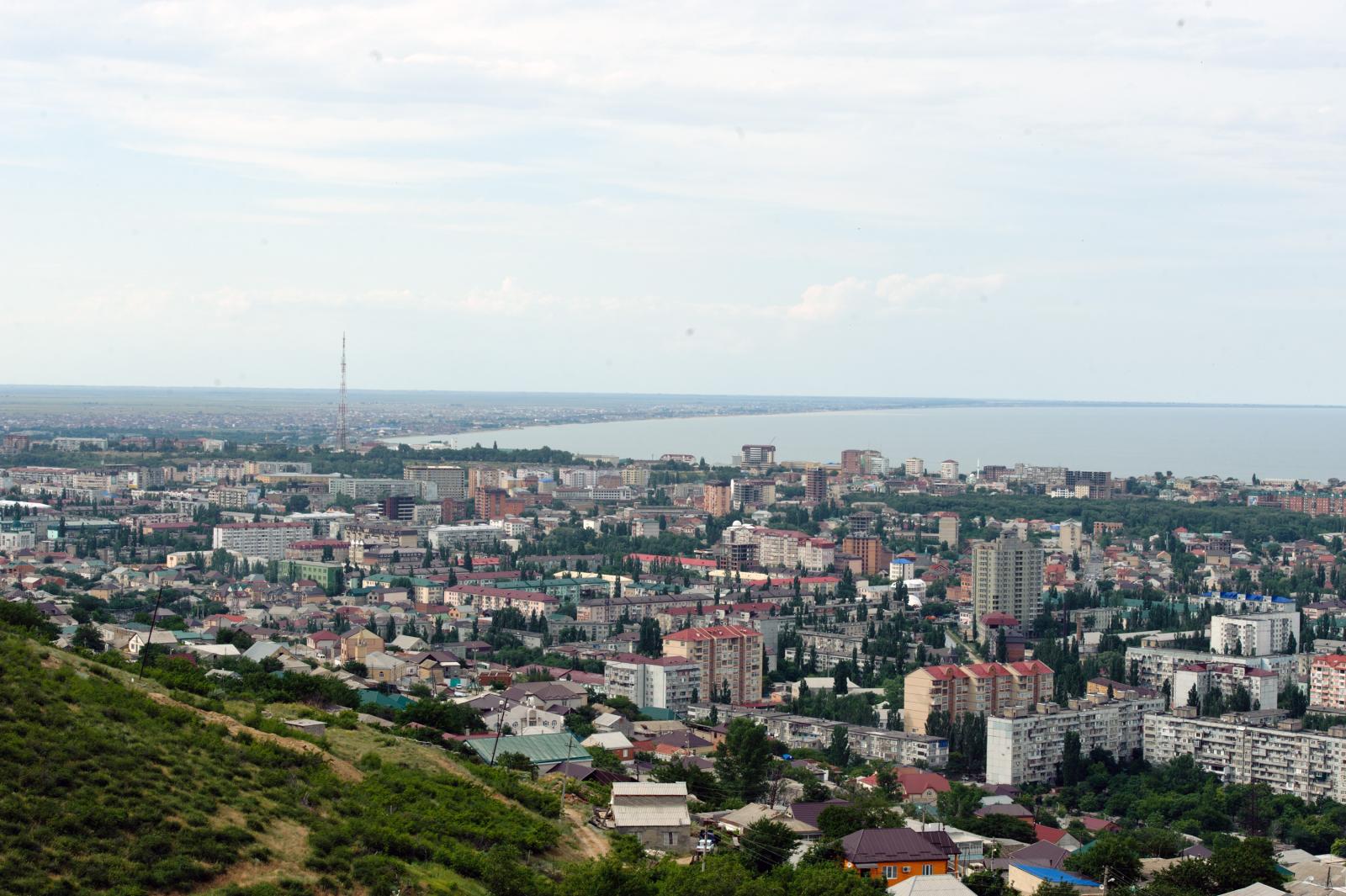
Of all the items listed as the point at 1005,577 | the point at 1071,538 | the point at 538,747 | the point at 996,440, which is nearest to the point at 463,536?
the point at 1071,538

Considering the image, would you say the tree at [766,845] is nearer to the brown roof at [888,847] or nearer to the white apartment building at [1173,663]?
the brown roof at [888,847]

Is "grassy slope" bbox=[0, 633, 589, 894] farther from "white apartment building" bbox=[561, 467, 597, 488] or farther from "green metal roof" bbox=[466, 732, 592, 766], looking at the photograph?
"white apartment building" bbox=[561, 467, 597, 488]

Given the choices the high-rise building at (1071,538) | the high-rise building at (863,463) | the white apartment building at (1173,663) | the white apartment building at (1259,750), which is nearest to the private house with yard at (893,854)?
the white apartment building at (1259,750)

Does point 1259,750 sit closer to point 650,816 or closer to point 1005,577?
point 650,816

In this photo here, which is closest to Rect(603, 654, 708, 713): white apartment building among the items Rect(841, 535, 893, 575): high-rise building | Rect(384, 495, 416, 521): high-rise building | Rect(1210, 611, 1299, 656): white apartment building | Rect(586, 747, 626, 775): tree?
Rect(586, 747, 626, 775): tree

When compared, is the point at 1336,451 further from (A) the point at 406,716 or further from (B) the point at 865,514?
(A) the point at 406,716
